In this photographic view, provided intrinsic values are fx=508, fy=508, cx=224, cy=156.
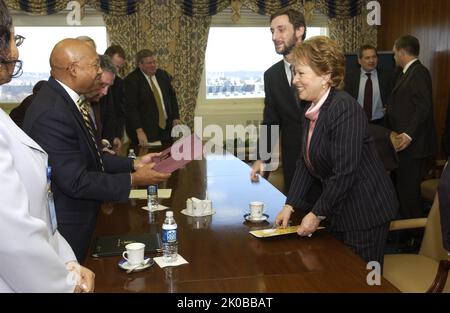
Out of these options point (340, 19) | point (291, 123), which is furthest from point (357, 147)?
point (340, 19)

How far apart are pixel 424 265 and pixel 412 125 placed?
2271 mm

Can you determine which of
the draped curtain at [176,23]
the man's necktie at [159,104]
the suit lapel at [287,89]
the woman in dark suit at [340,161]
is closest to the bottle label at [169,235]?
the woman in dark suit at [340,161]

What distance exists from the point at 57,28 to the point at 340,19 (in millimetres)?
3918

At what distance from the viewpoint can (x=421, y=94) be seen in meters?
4.65

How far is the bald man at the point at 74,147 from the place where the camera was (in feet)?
7.32

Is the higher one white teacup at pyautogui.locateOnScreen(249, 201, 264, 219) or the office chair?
white teacup at pyautogui.locateOnScreen(249, 201, 264, 219)

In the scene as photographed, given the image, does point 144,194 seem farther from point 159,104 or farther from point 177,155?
point 159,104

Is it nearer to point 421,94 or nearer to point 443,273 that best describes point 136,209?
point 443,273

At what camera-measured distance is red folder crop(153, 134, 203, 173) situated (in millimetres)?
2669

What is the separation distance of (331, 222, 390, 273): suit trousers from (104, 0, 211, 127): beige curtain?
502 centimetres

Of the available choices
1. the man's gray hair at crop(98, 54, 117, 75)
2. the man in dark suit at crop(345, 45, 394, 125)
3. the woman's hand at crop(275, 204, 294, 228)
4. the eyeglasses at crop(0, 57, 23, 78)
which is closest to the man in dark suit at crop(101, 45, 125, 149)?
the man's gray hair at crop(98, 54, 117, 75)

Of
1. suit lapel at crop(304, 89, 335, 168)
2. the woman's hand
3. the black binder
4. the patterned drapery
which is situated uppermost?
the patterned drapery

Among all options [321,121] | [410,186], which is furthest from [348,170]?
[410,186]

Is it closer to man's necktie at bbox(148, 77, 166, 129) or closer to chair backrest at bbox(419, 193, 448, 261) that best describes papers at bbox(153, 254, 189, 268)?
chair backrest at bbox(419, 193, 448, 261)
